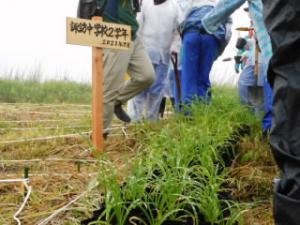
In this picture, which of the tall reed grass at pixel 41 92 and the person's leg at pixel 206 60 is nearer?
the person's leg at pixel 206 60

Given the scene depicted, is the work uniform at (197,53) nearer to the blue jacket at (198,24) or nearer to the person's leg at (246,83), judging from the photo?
the blue jacket at (198,24)

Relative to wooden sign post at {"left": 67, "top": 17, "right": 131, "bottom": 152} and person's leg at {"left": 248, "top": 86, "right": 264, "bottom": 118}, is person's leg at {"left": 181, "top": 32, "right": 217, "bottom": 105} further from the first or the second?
wooden sign post at {"left": 67, "top": 17, "right": 131, "bottom": 152}

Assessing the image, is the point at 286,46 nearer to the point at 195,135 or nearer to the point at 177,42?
the point at 195,135

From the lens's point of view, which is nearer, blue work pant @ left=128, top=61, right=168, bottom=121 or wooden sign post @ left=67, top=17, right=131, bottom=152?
wooden sign post @ left=67, top=17, right=131, bottom=152

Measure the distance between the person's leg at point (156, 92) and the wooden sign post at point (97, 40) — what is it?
1.55 metres

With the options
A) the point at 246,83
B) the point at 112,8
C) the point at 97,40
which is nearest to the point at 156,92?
the point at 246,83

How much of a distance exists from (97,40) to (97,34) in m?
0.03

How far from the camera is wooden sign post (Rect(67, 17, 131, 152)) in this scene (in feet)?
8.65

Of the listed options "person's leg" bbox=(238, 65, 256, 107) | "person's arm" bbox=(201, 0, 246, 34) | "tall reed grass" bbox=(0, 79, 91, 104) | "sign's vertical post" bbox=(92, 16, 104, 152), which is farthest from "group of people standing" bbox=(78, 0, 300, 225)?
"tall reed grass" bbox=(0, 79, 91, 104)

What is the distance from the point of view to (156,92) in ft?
15.0

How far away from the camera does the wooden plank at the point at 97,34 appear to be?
262 cm

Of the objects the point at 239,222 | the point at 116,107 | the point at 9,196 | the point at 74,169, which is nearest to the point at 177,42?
the point at 116,107

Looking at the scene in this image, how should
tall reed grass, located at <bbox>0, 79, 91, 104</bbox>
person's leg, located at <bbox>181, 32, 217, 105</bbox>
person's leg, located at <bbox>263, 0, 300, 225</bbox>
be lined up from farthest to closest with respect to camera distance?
tall reed grass, located at <bbox>0, 79, 91, 104</bbox> → person's leg, located at <bbox>181, 32, 217, 105</bbox> → person's leg, located at <bbox>263, 0, 300, 225</bbox>

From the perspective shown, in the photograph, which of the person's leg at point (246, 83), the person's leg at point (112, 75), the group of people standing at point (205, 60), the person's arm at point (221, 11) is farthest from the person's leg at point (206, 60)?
the person's arm at point (221, 11)
